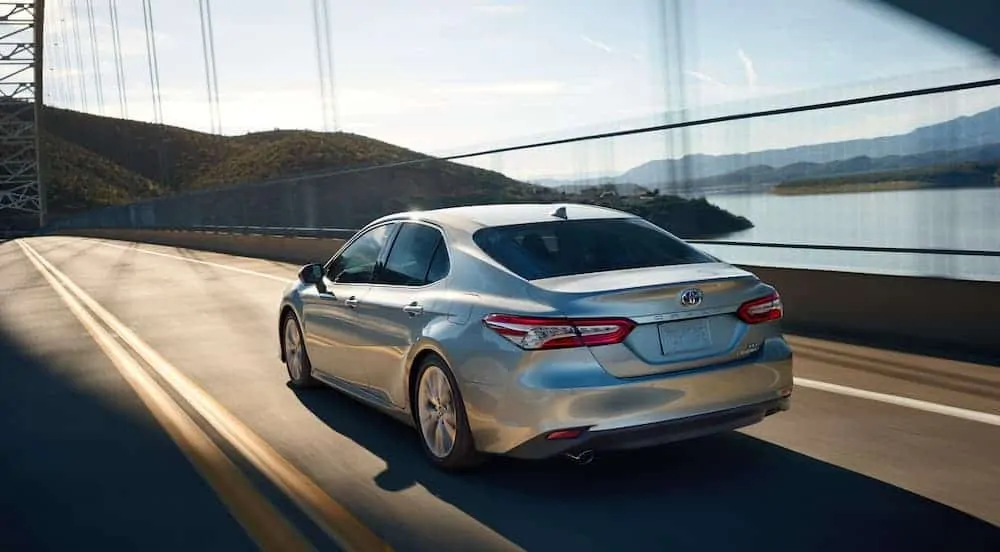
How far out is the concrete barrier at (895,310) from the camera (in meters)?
8.73

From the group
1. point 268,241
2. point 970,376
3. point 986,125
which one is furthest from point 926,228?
point 268,241

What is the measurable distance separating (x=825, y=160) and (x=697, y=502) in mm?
5600

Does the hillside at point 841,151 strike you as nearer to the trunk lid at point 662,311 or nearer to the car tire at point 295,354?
the trunk lid at point 662,311

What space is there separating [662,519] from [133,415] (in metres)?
4.56

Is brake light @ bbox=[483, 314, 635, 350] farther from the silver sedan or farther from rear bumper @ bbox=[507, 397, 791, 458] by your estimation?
rear bumper @ bbox=[507, 397, 791, 458]

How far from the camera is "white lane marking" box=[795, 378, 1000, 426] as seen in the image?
265 inches

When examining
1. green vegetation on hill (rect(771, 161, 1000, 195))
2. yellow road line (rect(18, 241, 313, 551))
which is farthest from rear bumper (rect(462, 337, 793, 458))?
green vegetation on hill (rect(771, 161, 1000, 195))

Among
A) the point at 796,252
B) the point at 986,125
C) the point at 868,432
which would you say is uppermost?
the point at 986,125

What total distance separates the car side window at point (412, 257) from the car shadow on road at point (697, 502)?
1.01 metres

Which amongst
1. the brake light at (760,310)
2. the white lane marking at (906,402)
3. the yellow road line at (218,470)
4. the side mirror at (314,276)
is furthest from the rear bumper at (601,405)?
the side mirror at (314,276)

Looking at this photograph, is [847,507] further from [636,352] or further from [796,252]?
[796,252]

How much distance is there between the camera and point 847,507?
16.5ft

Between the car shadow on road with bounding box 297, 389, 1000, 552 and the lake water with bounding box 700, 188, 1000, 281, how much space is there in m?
3.60

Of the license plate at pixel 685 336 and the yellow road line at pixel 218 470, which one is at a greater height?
the license plate at pixel 685 336
